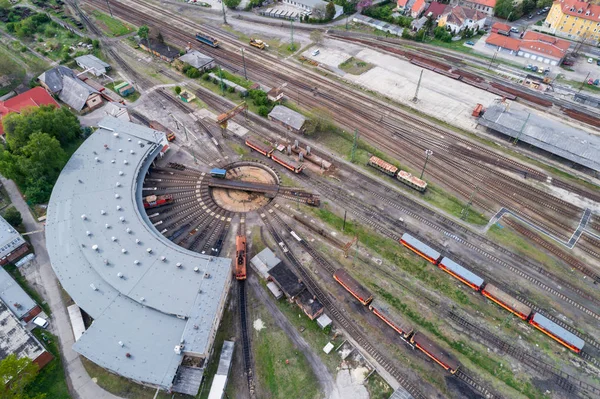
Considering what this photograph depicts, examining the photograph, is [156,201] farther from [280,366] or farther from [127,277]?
[280,366]

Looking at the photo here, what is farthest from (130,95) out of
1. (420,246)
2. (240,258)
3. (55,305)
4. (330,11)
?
(420,246)

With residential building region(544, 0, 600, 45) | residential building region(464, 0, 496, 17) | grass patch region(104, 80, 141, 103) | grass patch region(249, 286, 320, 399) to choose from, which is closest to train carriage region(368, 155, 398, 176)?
grass patch region(249, 286, 320, 399)

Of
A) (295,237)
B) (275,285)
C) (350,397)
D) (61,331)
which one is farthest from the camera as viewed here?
(295,237)

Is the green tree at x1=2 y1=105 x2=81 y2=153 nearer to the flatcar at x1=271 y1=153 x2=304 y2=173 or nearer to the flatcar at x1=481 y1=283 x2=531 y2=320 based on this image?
the flatcar at x1=271 y1=153 x2=304 y2=173

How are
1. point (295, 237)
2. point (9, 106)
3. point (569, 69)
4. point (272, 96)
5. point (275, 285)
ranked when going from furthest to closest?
point (569, 69)
point (272, 96)
point (9, 106)
point (295, 237)
point (275, 285)

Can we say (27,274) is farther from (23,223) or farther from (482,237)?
(482,237)

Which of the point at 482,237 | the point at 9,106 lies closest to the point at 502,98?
the point at 482,237
